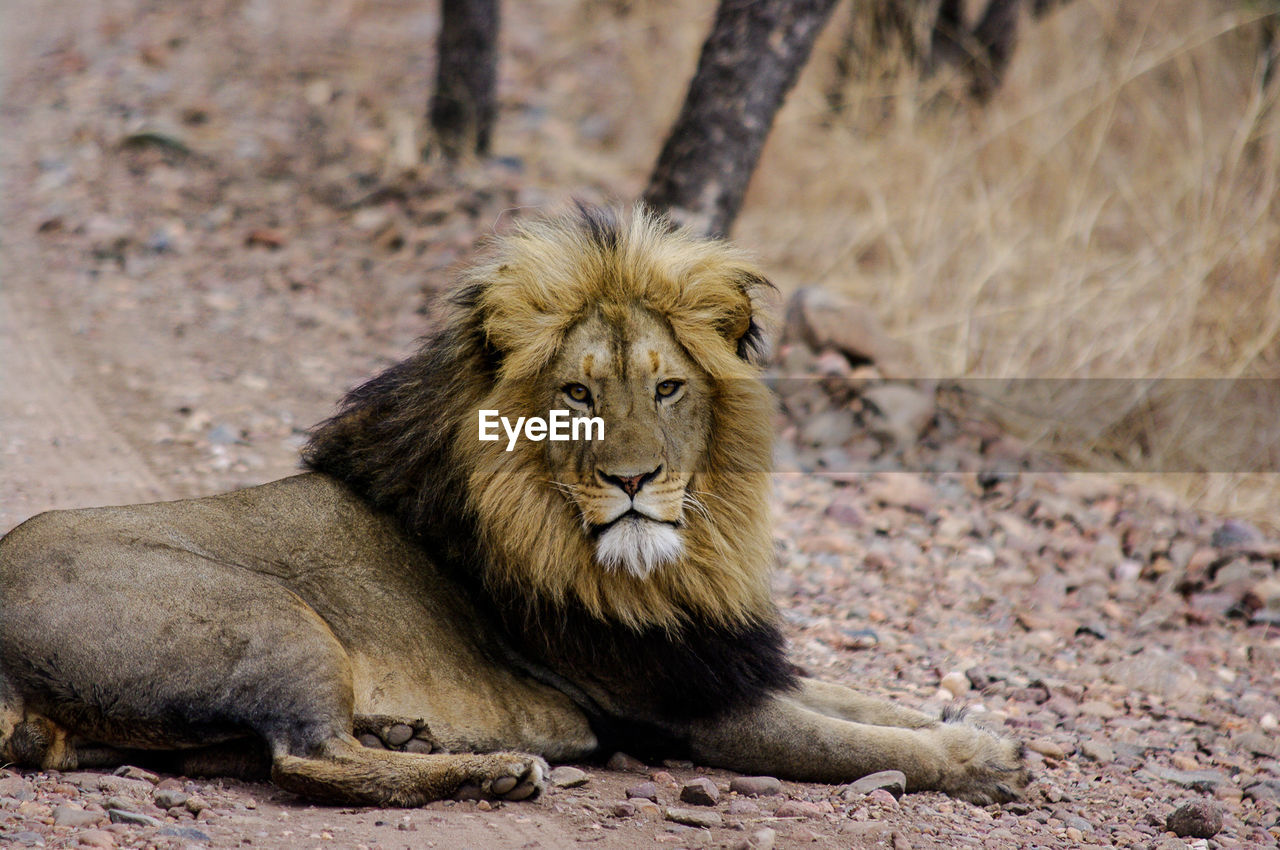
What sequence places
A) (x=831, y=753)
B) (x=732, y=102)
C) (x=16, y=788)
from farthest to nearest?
(x=732, y=102), (x=831, y=753), (x=16, y=788)

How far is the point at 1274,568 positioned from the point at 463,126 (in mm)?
6612

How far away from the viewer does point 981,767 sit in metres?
3.93

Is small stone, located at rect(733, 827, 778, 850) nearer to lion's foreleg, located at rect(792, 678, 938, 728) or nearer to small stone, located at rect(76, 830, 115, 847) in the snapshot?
lion's foreleg, located at rect(792, 678, 938, 728)

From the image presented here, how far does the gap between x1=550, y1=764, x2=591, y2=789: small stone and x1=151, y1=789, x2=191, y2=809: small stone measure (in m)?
0.99

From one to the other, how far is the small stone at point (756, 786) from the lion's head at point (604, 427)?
48 cm

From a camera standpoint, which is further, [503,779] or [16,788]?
[503,779]

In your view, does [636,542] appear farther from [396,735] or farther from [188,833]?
[188,833]

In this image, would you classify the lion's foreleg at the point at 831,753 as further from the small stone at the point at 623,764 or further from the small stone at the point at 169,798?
the small stone at the point at 169,798

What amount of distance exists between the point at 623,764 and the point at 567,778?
309 millimetres

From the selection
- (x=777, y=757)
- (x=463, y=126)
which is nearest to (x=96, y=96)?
(x=463, y=126)

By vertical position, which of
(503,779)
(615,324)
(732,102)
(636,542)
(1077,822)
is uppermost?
(732,102)

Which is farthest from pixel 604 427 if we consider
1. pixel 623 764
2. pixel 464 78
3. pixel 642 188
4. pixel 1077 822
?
pixel 464 78

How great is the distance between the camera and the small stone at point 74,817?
9.71 ft

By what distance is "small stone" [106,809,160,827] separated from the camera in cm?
301
